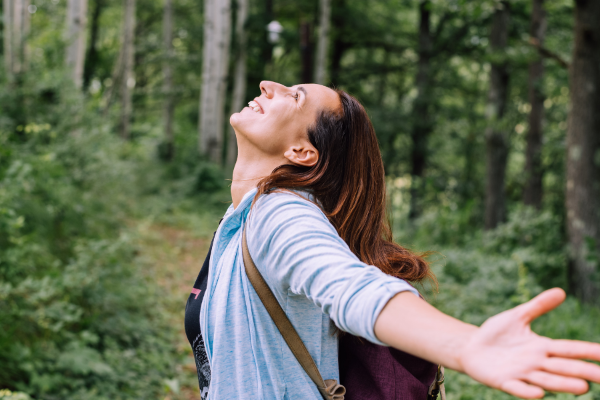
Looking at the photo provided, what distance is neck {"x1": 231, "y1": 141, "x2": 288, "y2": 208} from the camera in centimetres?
153

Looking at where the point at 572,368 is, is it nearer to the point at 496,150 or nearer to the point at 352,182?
the point at 352,182

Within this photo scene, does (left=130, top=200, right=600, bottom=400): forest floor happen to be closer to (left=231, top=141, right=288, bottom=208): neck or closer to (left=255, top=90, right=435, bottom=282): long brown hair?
(left=231, top=141, right=288, bottom=208): neck

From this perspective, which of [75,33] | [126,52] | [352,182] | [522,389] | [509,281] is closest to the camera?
[522,389]

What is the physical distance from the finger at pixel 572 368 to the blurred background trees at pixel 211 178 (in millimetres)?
1575

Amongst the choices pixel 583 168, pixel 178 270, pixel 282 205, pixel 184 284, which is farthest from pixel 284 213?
pixel 178 270

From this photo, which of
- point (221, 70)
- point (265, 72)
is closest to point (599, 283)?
point (221, 70)

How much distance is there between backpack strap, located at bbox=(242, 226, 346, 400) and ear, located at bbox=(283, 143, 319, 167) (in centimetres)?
29

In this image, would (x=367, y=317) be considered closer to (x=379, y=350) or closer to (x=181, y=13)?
(x=379, y=350)

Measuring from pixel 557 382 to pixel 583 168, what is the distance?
6.02 m

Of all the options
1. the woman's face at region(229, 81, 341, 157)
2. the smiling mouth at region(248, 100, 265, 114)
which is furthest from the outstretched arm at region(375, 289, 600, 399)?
the smiling mouth at region(248, 100, 265, 114)

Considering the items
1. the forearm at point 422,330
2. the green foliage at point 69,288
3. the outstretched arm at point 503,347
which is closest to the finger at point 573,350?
the outstretched arm at point 503,347

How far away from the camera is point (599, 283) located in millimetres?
5684

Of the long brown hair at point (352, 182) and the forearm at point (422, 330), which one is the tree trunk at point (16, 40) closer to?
the long brown hair at point (352, 182)

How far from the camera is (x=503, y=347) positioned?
33.4 inches
